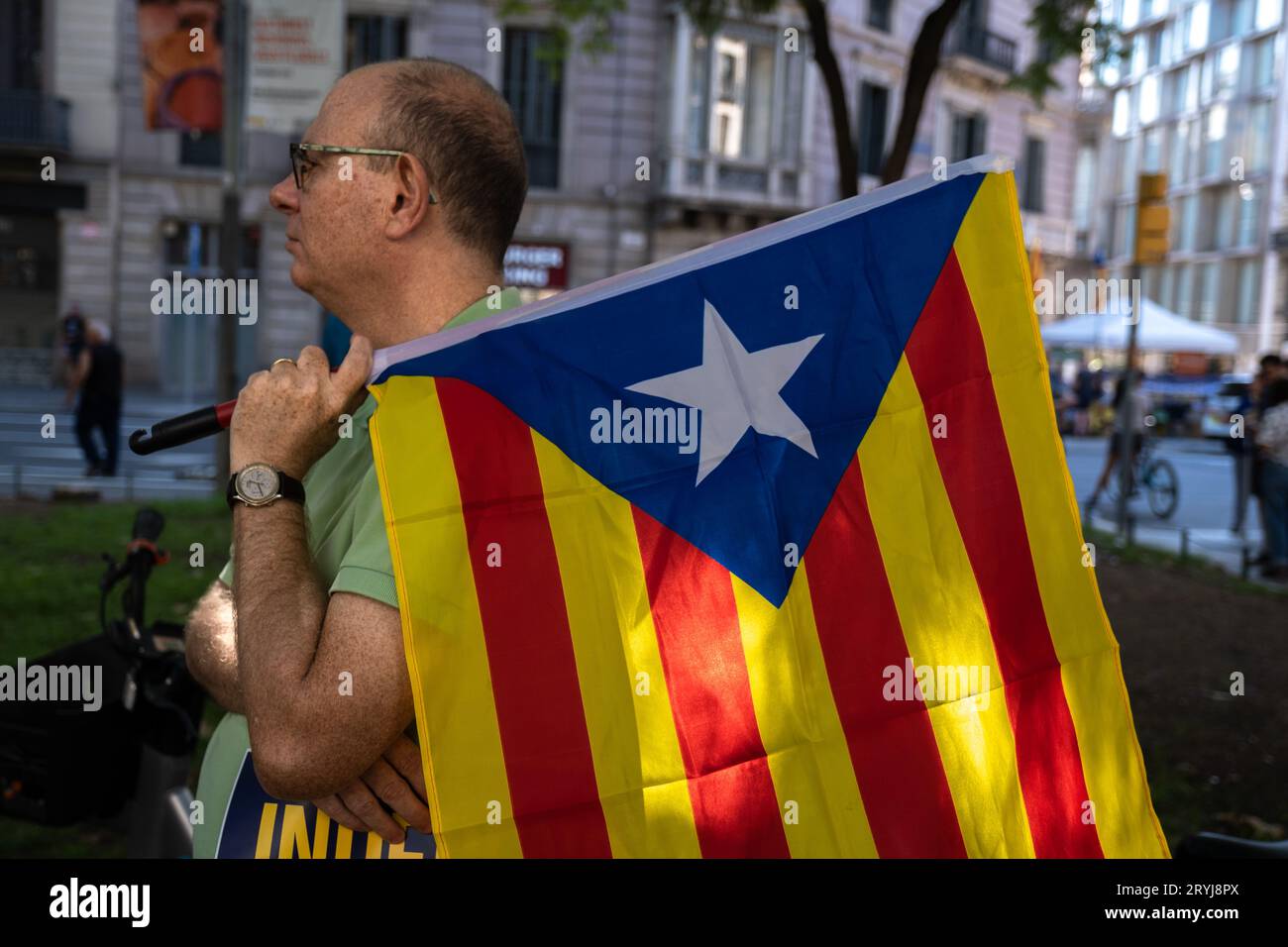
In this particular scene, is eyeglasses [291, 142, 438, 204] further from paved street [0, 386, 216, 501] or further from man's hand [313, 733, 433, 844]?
paved street [0, 386, 216, 501]

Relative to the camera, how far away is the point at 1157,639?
7.94 metres

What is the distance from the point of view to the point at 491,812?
1.52 metres

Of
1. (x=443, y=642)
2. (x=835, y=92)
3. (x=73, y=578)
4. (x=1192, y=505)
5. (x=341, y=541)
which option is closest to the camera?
(x=443, y=642)

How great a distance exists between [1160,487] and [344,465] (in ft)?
52.5

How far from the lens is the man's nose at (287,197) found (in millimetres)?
1898

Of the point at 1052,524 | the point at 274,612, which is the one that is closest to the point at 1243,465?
the point at 1052,524

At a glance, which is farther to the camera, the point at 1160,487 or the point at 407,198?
the point at 1160,487

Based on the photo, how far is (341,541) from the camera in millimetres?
1714

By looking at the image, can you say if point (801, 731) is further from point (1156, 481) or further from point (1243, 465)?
point (1156, 481)

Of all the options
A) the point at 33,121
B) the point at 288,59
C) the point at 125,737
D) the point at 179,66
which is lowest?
the point at 125,737

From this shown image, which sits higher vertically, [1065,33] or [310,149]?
[1065,33]

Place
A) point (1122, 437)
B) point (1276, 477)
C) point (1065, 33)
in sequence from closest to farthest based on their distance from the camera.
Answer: point (1065, 33)
point (1276, 477)
point (1122, 437)

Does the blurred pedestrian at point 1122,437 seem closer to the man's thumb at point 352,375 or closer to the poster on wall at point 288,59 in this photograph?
the poster on wall at point 288,59

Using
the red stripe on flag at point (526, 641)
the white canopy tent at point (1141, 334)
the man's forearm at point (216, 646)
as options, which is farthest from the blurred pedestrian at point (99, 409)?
the white canopy tent at point (1141, 334)
